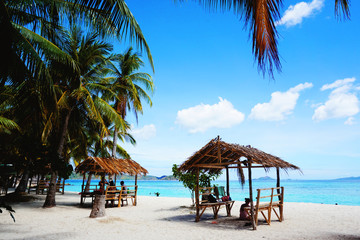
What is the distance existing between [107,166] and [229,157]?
6.18m

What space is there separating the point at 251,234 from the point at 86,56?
9908mm

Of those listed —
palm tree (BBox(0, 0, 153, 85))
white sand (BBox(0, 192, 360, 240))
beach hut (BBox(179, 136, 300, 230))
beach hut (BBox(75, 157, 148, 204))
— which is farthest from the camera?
beach hut (BBox(75, 157, 148, 204))

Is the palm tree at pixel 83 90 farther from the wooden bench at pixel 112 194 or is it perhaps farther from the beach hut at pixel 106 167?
the wooden bench at pixel 112 194

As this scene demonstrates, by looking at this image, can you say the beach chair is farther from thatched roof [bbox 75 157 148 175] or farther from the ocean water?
thatched roof [bbox 75 157 148 175]

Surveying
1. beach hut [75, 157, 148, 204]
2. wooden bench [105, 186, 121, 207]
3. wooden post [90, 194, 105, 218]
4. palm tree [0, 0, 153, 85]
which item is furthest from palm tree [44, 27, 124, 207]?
palm tree [0, 0, 153, 85]

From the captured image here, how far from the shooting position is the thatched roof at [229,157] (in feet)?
24.8

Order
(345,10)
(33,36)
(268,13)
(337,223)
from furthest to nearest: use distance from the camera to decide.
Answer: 1. (337,223)
2. (33,36)
3. (345,10)
4. (268,13)

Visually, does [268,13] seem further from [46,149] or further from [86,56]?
[86,56]

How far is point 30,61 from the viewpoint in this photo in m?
5.09

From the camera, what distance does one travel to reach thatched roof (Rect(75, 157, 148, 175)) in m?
11.8

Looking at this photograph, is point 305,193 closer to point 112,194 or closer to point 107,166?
point 112,194

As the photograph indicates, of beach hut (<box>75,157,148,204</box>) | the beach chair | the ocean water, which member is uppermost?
beach hut (<box>75,157,148,204</box>)

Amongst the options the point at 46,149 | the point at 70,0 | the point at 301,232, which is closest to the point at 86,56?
the point at 70,0

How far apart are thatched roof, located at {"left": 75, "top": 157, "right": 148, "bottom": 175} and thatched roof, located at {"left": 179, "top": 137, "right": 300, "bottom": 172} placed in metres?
4.43
